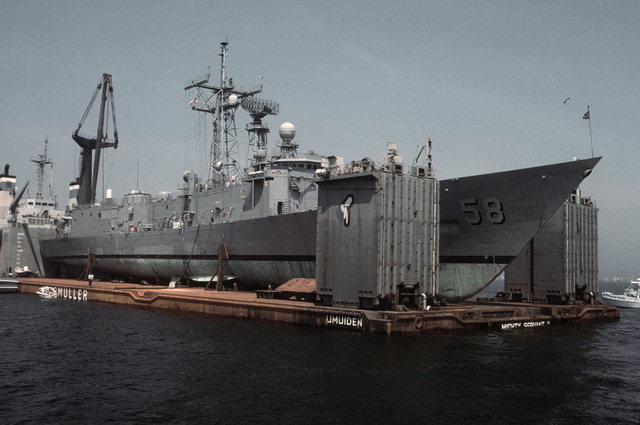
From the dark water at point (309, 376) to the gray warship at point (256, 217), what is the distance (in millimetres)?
5292

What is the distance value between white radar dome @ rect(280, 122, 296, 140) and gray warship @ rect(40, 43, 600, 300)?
0.25ft

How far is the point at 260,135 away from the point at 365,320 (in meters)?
25.5

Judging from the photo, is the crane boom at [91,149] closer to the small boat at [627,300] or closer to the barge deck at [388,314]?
the barge deck at [388,314]

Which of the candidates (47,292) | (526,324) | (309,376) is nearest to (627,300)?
(526,324)

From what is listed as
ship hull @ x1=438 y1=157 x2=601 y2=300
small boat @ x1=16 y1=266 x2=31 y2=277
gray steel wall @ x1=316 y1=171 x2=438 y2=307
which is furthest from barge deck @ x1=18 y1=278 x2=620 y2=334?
small boat @ x1=16 y1=266 x2=31 y2=277

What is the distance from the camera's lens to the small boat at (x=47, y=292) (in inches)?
1722

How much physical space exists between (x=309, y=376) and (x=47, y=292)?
35625 millimetres

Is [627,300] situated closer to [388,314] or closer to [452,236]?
[452,236]

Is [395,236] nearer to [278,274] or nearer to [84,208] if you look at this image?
[278,274]

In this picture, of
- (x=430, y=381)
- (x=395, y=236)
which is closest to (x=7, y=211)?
(x=395, y=236)

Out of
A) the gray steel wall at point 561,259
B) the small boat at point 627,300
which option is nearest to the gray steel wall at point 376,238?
the gray steel wall at point 561,259

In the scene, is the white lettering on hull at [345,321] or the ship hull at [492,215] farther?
the ship hull at [492,215]

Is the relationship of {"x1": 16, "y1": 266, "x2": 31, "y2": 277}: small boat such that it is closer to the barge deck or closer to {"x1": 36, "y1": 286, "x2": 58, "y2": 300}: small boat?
{"x1": 36, "y1": 286, "x2": 58, "y2": 300}: small boat

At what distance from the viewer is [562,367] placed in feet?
58.0
